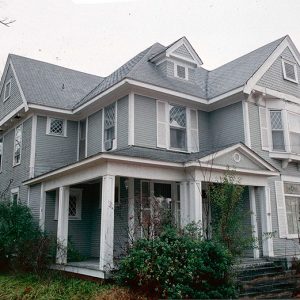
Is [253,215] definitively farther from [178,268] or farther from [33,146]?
[33,146]

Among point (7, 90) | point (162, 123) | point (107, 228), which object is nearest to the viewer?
point (107, 228)

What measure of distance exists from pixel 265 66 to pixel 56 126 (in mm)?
9008

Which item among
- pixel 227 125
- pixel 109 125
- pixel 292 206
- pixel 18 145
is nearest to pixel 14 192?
pixel 18 145

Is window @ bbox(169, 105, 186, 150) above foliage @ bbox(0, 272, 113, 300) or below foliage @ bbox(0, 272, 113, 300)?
above

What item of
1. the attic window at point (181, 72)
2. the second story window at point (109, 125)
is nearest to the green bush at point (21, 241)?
the second story window at point (109, 125)

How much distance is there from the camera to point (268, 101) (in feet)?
48.1

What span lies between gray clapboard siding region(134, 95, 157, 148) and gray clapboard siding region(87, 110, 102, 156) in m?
2.33

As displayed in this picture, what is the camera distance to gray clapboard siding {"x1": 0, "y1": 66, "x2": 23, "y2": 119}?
16.9m

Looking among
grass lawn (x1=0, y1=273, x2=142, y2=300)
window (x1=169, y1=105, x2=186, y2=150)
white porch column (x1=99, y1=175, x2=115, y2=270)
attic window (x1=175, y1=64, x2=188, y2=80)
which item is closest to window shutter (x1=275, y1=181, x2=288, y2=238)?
window (x1=169, y1=105, x2=186, y2=150)

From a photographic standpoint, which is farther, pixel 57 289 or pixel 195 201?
pixel 195 201

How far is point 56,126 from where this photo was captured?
52.5 ft

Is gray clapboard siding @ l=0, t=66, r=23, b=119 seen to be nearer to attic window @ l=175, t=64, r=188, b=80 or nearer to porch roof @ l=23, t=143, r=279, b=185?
porch roof @ l=23, t=143, r=279, b=185

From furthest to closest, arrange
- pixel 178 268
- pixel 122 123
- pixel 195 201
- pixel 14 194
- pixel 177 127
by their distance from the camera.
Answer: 1. pixel 14 194
2. pixel 177 127
3. pixel 122 123
4. pixel 195 201
5. pixel 178 268

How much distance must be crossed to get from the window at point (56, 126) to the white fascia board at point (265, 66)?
25.6 ft
